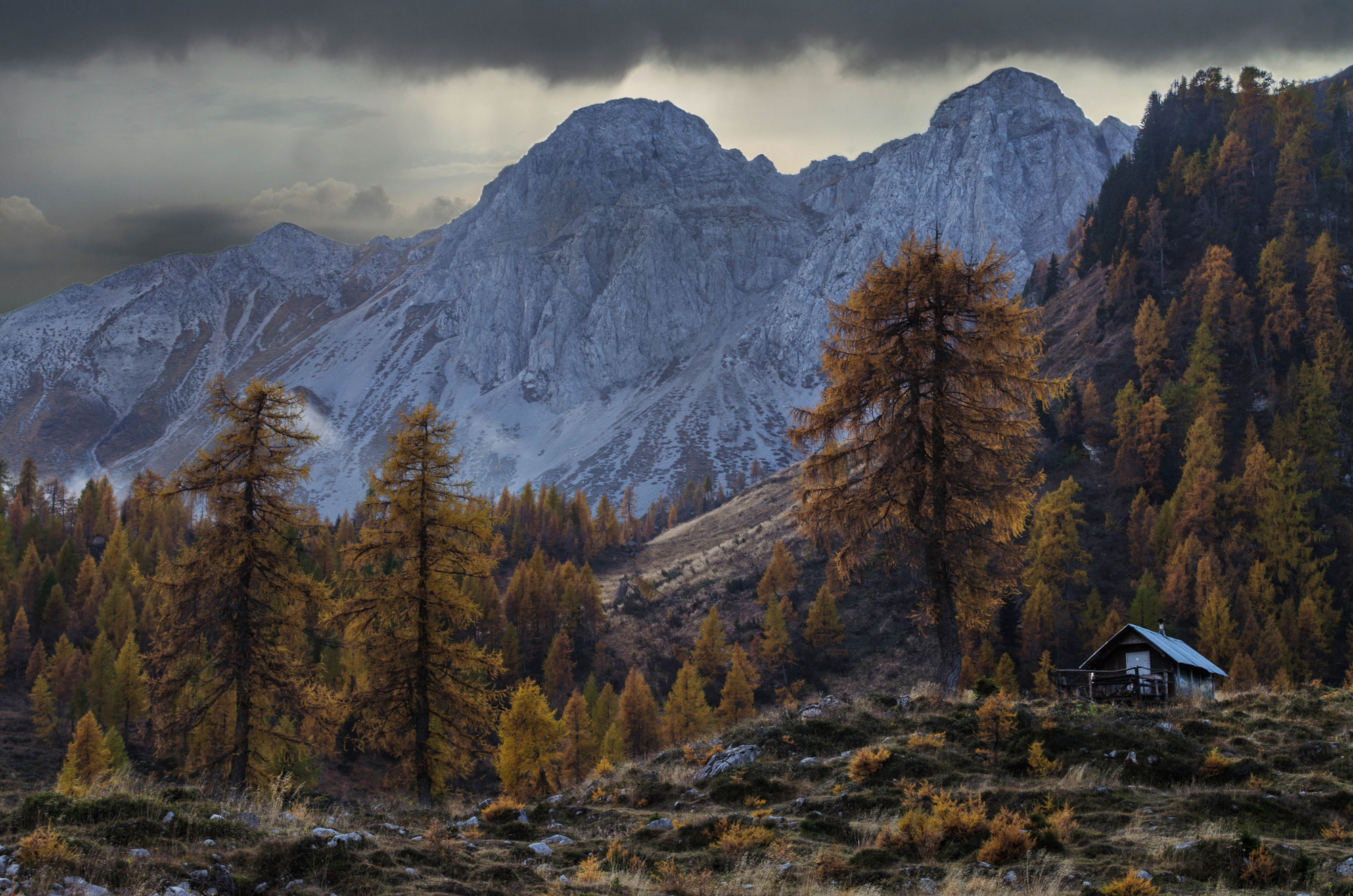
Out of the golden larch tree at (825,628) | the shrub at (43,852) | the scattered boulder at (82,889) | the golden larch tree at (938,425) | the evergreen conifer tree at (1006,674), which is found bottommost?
the evergreen conifer tree at (1006,674)

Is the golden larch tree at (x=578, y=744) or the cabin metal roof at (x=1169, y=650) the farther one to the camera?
the golden larch tree at (x=578, y=744)

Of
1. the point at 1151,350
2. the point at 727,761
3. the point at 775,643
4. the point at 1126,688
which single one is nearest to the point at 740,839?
the point at 727,761

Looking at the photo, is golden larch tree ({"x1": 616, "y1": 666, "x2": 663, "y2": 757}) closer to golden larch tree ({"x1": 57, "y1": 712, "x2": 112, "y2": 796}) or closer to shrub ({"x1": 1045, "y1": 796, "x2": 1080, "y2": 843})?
golden larch tree ({"x1": 57, "y1": 712, "x2": 112, "y2": 796})

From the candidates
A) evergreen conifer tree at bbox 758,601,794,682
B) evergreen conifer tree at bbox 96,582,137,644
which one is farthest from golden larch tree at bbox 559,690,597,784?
evergreen conifer tree at bbox 96,582,137,644

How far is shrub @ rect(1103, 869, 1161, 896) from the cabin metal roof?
22949 millimetres

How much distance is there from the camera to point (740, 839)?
9992 millimetres

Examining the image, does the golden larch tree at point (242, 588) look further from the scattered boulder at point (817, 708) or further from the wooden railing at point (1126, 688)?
the wooden railing at point (1126, 688)

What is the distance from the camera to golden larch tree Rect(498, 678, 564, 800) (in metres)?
39.7

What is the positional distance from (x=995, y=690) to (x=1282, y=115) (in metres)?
131

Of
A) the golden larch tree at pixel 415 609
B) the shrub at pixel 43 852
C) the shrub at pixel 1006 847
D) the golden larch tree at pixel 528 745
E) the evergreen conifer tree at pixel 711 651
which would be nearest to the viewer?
the shrub at pixel 43 852

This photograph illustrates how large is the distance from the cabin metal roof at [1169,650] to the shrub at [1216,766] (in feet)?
56.2

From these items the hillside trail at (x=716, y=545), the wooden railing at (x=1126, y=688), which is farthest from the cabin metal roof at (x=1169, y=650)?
the hillside trail at (x=716, y=545)

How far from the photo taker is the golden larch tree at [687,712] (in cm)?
5278

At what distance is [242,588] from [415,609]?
4.41 meters
